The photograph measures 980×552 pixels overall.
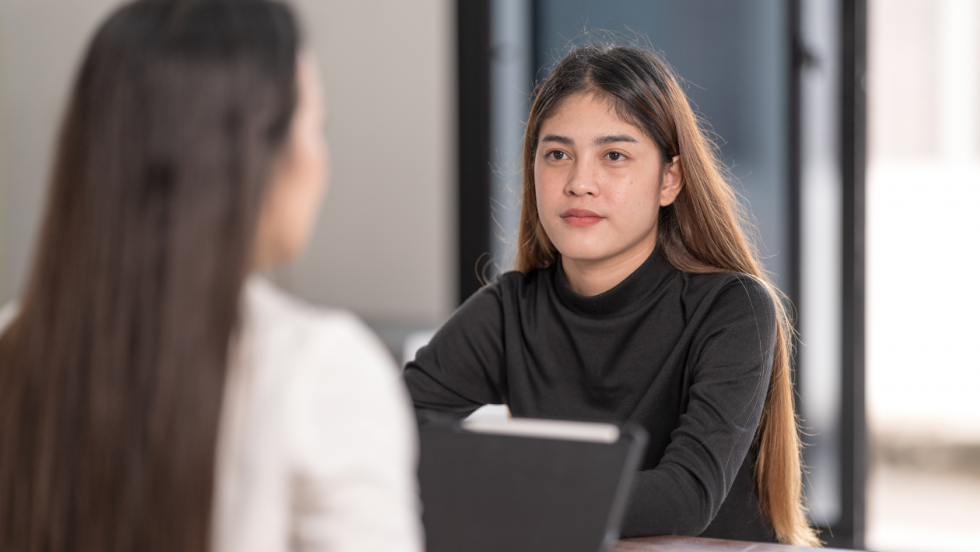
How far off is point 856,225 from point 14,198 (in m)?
2.71

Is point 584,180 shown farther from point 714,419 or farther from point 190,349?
point 190,349

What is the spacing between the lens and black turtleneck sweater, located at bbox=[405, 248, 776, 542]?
1061 mm

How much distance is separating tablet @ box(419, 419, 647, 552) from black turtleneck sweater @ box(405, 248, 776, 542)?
0.31 meters

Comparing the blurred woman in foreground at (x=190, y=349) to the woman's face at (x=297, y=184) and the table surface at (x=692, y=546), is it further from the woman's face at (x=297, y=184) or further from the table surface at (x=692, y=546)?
the table surface at (x=692, y=546)

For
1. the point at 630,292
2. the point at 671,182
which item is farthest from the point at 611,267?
the point at 671,182

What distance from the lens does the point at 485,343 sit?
53.0 inches

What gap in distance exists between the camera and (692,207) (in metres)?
1.29

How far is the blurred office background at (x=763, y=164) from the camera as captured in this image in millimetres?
2424

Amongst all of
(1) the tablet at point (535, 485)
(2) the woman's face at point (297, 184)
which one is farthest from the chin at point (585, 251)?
(2) the woman's face at point (297, 184)

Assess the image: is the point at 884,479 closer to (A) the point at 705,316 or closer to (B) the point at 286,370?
(A) the point at 705,316

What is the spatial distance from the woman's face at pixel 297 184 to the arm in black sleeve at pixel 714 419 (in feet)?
1.73

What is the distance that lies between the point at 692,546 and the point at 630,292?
18.3 inches

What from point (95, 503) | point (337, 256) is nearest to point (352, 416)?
point (95, 503)

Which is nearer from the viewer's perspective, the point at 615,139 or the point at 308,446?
the point at 308,446
